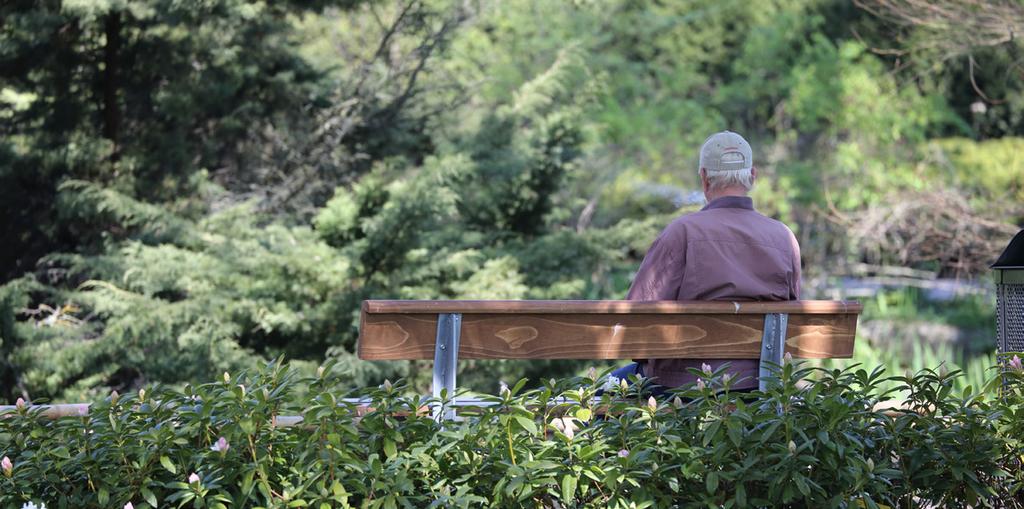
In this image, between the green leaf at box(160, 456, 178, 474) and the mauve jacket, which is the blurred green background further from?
the green leaf at box(160, 456, 178, 474)

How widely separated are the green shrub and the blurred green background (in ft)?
6.74

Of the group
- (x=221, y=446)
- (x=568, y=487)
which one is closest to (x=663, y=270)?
(x=568, y=487)

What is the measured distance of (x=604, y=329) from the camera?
3.10m

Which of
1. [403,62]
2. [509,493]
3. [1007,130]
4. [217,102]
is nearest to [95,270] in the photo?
[217,102]

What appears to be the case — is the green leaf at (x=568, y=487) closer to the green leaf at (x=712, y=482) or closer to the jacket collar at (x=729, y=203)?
the green leaf at (x=712, y=482)

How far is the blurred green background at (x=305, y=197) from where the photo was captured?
7062 mm

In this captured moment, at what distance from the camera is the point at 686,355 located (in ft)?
10.4

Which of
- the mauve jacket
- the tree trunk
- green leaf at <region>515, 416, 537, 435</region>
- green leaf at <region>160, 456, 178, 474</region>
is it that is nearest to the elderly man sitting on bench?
the mauve jacket

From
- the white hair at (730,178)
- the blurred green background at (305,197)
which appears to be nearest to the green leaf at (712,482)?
the white hair at (730,178)

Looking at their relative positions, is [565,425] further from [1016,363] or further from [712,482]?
[1016,363]

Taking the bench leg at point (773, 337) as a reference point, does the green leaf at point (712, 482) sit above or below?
below

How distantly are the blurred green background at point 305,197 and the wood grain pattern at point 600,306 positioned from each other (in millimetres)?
1904

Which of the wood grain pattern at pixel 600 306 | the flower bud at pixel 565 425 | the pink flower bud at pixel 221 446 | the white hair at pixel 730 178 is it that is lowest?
the flower bud at pixel 565 425

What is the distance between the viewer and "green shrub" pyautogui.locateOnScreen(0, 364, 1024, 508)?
2604 mm
